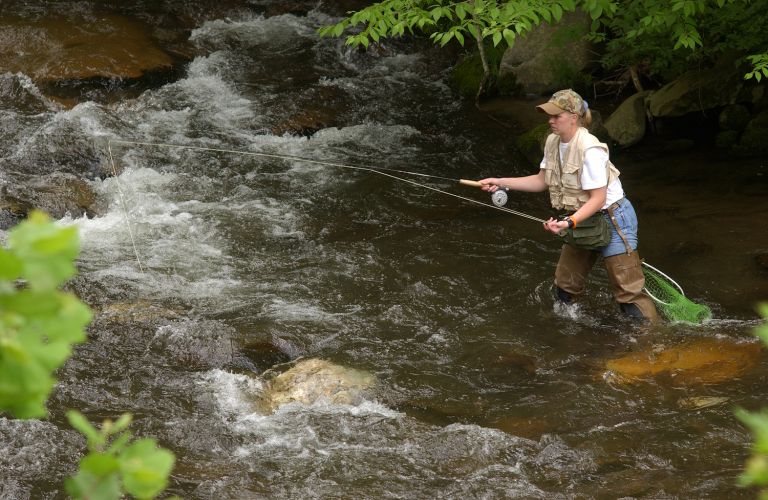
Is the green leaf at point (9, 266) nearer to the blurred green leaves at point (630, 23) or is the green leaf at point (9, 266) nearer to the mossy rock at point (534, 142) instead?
the blurred green leaves at point (630, 23)

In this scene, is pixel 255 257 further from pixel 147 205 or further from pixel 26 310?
pixel 26 310

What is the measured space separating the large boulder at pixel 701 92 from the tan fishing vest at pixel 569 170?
5.52 metres

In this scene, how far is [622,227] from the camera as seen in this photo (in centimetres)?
595

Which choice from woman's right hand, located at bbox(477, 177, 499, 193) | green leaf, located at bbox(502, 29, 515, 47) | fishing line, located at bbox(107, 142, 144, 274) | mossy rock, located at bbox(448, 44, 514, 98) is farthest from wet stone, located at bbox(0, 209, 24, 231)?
mossy rock, located at bbox(448, 44, 514, 98)

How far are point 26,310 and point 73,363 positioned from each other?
5132 millimetres

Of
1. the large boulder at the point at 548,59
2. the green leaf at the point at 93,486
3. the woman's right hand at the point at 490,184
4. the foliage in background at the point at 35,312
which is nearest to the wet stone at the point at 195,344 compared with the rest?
the woman's right hand at the point at 490,184

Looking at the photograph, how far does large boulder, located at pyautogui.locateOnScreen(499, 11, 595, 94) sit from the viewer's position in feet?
40.2

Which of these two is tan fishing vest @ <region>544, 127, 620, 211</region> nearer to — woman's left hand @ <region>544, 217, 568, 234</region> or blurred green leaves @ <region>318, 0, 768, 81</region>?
woman's left hand @ <region>544, 217, 568, 234</region>

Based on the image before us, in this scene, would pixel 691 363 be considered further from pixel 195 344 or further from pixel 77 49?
pixel 77 49

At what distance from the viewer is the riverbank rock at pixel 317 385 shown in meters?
5.57

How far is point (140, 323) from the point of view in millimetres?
6535

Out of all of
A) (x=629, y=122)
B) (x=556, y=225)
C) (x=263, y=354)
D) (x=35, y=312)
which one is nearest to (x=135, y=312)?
(x=263, y=354)

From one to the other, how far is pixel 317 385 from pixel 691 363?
256cm

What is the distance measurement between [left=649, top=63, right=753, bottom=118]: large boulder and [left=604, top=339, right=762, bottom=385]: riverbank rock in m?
5.46
